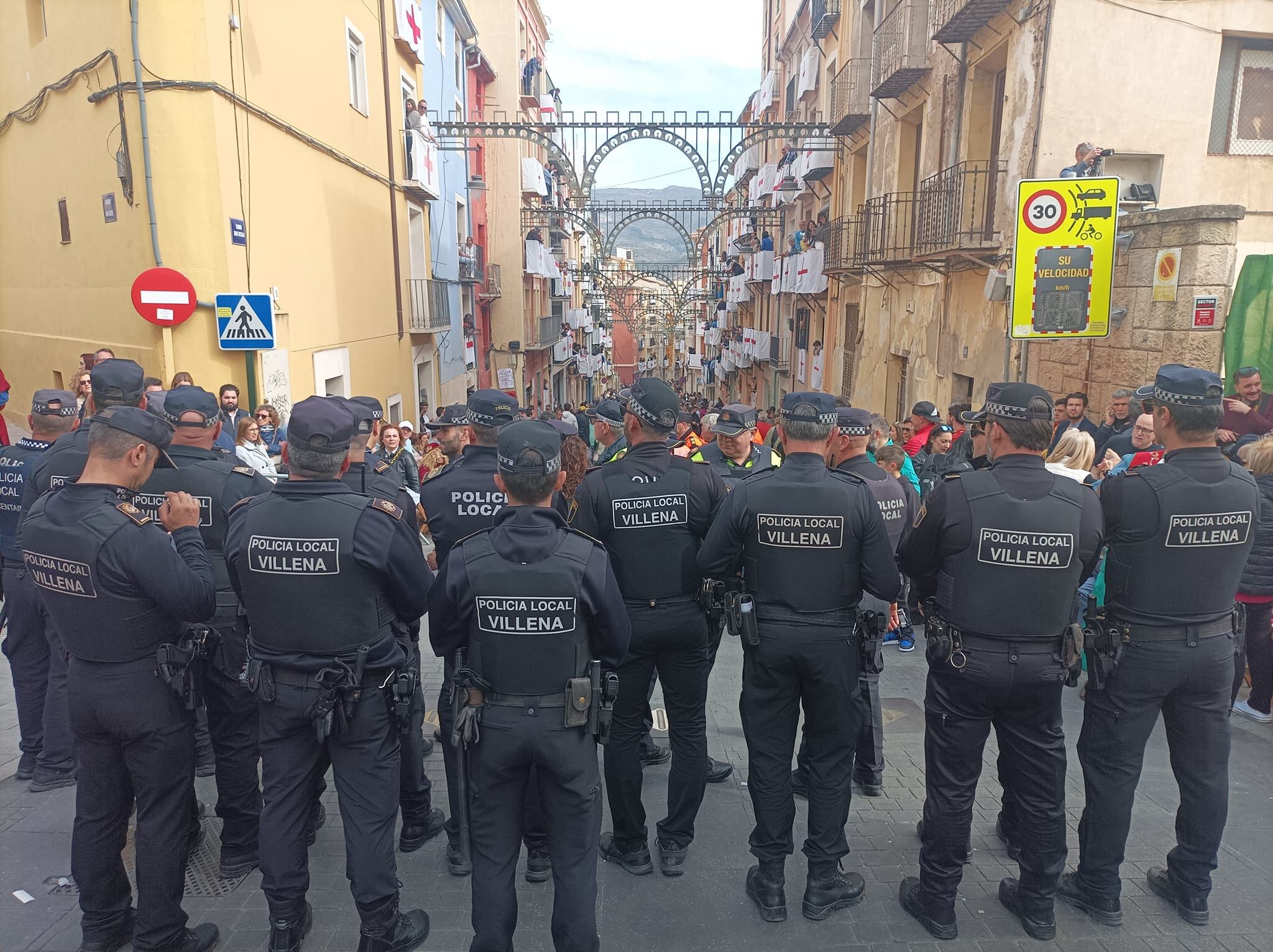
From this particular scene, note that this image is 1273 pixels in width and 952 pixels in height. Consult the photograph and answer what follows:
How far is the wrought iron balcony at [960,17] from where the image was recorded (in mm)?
10586

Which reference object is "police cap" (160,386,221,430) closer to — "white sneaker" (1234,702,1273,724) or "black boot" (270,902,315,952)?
"black boot" (270,902,315,952)

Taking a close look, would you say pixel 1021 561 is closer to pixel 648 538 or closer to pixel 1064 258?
pixel 648 538

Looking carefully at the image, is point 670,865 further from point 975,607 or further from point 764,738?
point 975,607

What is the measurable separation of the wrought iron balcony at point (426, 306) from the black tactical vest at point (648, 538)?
1442cm

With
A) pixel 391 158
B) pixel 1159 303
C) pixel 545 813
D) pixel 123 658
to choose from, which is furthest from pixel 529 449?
pixel 391 158

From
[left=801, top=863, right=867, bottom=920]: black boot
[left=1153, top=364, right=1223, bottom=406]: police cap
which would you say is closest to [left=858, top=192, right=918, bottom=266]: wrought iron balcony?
[left=1153, top=364, right=1223, bottom=406]: police cap

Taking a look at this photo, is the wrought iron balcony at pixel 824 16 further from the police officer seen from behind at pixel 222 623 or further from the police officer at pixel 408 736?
the police officer seen from behind at pixel 222 623

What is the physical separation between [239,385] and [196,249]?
5.13 feet

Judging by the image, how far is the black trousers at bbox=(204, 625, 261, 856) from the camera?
392 centimetres

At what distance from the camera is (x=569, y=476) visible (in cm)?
493

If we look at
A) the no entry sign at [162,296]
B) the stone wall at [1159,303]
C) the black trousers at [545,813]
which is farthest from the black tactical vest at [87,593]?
the stone wall at [1159,303]

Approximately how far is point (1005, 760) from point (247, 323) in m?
7.87

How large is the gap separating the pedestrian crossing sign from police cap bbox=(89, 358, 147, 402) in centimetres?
368

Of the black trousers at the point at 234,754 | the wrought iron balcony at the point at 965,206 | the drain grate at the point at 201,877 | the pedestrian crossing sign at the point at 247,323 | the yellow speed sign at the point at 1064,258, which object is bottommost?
the drain grate at the point at 201,877
